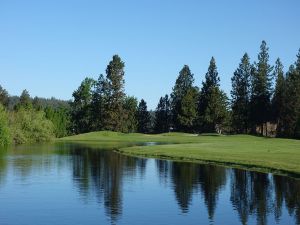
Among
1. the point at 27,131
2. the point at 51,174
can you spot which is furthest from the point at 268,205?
the point at 27,131

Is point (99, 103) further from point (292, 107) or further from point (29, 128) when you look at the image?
point (292, 107)

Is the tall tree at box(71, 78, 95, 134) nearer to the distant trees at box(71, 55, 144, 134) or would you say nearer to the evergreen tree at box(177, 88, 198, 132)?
the distant trees at box(71, 55, 144, 134)

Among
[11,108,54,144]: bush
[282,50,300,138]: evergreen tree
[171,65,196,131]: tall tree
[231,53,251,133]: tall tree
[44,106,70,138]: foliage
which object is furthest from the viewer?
[44,106,70,138]: foliage

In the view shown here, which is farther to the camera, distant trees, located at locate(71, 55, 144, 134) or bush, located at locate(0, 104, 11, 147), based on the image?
distant trees, located at locate(71, 55, 144, 134)

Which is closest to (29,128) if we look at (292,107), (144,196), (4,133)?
(4,133)

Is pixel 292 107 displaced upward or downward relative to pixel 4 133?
upward

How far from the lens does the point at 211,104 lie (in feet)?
525

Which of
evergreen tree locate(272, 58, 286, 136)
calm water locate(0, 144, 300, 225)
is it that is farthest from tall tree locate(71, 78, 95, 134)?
calm water locate(0, 144, 300, 225)

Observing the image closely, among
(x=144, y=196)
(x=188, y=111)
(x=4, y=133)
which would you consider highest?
(x=188, y=111)

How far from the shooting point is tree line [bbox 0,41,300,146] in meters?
147

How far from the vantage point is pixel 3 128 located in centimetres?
10425

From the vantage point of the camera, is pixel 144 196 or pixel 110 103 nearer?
pixel 144 196

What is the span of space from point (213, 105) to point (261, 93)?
1650cm

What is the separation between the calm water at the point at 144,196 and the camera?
1156 inches
